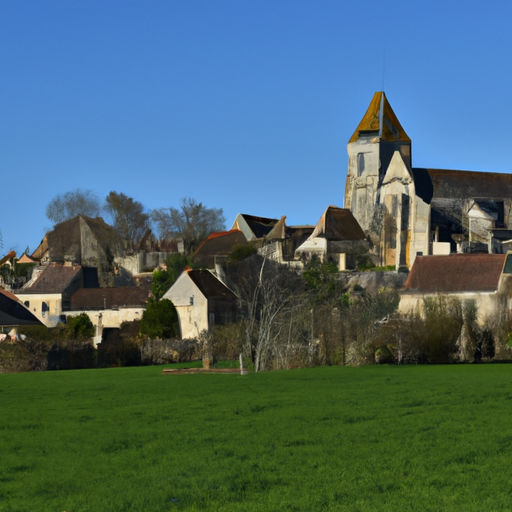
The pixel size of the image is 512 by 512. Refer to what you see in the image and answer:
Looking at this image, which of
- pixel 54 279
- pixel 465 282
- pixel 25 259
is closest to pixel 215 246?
pixel 54 279

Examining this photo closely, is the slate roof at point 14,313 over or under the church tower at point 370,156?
under

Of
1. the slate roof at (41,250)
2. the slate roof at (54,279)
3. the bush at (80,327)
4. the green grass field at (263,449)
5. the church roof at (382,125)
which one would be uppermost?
the church roof at (382,125)

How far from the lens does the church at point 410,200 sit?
5981 centimetres

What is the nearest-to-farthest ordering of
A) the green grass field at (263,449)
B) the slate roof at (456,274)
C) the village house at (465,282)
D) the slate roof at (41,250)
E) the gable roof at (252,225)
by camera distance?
the green grass field at (263,449), the village house at (465,282), the slate roof at (456,274), the gable roof at (252,225), the slate roof at (41,250)

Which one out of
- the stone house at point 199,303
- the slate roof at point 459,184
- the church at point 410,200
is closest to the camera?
the stone house at point 199,303

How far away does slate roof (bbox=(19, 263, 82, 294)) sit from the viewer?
62.8 meters

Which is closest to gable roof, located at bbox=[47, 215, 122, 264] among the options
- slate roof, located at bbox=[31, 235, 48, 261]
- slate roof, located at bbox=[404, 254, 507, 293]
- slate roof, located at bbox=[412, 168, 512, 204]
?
slate roof, located at bbox=[31, 235, 48, 261]

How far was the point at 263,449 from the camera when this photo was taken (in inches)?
607

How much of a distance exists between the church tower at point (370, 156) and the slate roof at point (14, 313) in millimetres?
A: 21000

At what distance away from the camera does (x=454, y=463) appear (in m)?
14.0

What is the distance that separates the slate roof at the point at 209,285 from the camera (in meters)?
53.1

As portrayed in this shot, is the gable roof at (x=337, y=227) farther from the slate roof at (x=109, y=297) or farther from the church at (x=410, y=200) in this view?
the slate roof at (x=109, y=297)

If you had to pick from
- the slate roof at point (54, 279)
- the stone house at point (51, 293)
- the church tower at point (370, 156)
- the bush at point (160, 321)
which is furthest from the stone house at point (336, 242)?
the slate roof at point (54, 279)

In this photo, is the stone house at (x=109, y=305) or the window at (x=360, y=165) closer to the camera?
the stone house at (x=109, y=305)
